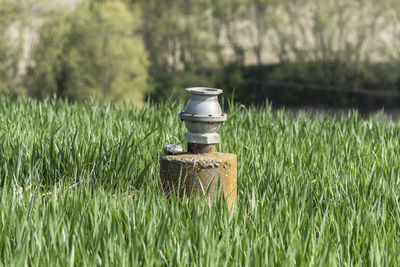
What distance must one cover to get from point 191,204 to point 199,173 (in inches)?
11.0

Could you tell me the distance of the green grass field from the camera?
212 centimetres

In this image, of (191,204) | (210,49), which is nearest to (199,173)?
(191,204)

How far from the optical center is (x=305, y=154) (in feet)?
12.9

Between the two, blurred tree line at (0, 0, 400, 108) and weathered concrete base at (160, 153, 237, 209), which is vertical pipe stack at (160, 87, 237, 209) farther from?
blurred tree line at (0, 0, 400, 108)

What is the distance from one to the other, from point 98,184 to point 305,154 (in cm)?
166

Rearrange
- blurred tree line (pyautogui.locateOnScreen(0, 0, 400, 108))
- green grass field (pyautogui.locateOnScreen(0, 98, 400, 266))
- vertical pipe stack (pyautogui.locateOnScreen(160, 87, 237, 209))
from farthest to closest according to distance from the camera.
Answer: blurred tree line (pyautogui.locateOnScreen(0, 0, 400, 108)) → vertical pipe stack (pyautogui.locateOnScreen(160, 87, 237, 209)) → green grass field (pyautogui.locateOnScreen(0, 98, 400, 266))

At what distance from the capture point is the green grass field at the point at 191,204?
2.12 meters

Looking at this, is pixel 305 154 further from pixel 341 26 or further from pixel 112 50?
pixel 112 50

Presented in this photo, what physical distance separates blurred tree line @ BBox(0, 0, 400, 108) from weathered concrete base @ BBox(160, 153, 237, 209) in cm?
3881

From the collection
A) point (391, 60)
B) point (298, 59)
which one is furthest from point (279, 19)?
point (391, 60)

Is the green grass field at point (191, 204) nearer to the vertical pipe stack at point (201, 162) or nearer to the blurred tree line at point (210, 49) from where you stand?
the vertical pipe stack at point (201, 162)

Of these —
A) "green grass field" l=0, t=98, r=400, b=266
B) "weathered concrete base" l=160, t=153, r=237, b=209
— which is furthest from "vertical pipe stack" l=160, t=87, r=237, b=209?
"green grass field" l=0, t=98, r=400, b=266

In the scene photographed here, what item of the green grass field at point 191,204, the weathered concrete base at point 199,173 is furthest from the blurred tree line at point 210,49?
the weathered concrete base at point 199,173

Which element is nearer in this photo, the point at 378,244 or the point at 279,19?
the point at 378,244
